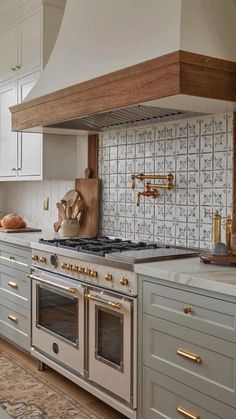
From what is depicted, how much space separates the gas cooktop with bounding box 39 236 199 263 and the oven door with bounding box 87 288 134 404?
0.20 meters

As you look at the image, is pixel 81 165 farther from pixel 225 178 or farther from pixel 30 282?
pixel 225 178

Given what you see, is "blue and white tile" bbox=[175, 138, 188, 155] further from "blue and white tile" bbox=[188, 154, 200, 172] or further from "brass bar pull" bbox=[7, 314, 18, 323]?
"brass bar pull" bbox=[7, 314, 18, 323]

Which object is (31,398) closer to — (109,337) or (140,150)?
(109,337)

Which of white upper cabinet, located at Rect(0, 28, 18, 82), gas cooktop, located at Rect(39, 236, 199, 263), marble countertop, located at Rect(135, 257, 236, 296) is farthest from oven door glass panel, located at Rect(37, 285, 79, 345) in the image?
white upper cabinet, located at Rect(0, 28, 18, 82)

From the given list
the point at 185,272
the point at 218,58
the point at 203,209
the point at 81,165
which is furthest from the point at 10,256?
the point at 218,58

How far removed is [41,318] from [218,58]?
6.36ft

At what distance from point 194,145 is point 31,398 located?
171 cm

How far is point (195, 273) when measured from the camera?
6.87 ft

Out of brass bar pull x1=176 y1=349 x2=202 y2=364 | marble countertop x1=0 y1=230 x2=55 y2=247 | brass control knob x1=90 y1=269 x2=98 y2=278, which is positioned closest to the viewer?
brass bar pull x1=176 y1=349 x2=202 y2=364

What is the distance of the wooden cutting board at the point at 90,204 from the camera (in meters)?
3.59

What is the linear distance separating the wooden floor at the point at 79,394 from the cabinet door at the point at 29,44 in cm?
212

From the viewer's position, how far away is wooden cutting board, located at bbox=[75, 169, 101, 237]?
3.59 m

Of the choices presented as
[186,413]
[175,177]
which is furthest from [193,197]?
[186,413]

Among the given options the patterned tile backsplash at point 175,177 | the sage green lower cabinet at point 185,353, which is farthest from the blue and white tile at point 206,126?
the sage green lower cabinet at point 185,353
